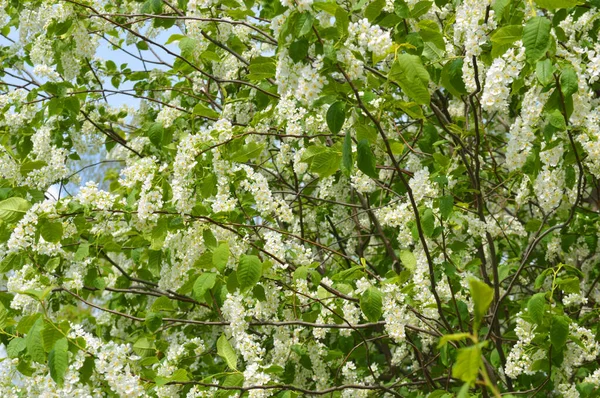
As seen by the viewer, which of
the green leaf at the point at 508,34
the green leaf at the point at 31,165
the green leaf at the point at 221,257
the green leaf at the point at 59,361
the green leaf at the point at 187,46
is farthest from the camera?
the green leaf at the point at 31,165

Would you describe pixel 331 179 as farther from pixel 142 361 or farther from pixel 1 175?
pixel 1 175

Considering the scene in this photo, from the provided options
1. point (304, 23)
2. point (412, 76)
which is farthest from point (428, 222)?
point (304, 23)

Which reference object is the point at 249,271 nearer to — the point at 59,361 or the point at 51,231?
the point at 59,361

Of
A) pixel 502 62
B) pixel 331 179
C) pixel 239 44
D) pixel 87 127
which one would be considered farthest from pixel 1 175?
pixel 502 62

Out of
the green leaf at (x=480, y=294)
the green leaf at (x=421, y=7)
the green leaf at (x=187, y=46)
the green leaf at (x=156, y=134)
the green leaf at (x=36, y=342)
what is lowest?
the green leaf at (x=480, y=294)

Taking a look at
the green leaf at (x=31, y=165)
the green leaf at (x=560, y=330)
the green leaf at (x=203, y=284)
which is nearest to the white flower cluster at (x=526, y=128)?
the green leaf at (x=560, y=330)

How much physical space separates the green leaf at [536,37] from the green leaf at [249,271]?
1310 millimetres

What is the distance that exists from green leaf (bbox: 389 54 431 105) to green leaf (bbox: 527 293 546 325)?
1.03m

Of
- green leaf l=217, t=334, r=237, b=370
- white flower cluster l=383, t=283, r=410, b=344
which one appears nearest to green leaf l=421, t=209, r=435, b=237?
white flower cluster l=383, t=283, r=410, b=344

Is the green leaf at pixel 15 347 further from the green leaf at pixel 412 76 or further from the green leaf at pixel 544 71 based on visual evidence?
the green leaf at pixel 544 71

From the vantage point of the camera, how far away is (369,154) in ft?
8.36

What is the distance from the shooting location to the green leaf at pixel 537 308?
2887mm

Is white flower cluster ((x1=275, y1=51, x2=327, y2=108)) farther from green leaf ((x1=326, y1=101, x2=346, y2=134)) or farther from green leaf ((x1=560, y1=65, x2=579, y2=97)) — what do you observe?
green leaf ((x1=560, y1=65, x2=579, y2=97))

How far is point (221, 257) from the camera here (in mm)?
3000
